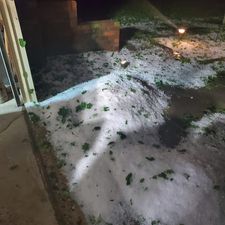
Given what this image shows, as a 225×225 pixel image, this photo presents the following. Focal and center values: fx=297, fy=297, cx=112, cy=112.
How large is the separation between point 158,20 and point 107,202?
7.05 m

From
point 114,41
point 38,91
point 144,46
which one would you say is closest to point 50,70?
point 38,91

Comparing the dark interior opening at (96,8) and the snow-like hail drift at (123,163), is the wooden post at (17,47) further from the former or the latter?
the dark interior opening at (96,8)

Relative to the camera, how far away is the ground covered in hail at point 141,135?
3627 millimetres

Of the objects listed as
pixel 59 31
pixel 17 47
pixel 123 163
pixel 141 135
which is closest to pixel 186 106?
pixel 141 135

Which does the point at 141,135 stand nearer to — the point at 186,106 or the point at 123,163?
the point at 123,163

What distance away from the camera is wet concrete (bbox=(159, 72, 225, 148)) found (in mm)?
4703

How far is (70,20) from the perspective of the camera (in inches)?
262

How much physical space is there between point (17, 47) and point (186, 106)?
313 cm

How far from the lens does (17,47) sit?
4.65m

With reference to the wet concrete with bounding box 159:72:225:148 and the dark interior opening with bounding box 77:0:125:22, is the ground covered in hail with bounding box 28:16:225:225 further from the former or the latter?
the dark interior opening with bounding box 77:0:125:22

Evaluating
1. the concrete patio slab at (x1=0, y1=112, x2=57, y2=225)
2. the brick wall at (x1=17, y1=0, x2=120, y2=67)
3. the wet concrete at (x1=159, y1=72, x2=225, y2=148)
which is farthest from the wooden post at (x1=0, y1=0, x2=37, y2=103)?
the wet concrete at (x1=159, y1=72, x2=225, y2=148)

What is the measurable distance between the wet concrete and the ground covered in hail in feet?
0.06

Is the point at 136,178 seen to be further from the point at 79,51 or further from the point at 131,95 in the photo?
the point at 79,51

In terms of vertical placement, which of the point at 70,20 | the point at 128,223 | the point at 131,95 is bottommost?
the point at 128,223
